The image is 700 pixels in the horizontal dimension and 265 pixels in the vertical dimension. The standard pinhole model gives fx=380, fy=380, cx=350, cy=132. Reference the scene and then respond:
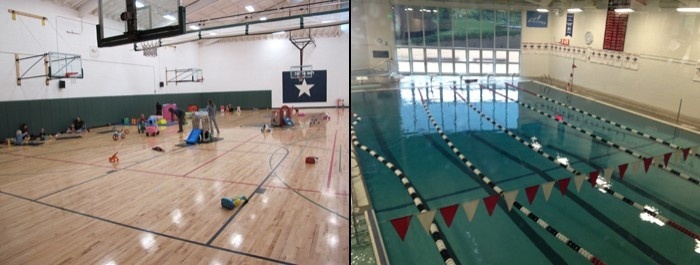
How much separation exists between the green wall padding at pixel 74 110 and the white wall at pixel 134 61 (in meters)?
0.17

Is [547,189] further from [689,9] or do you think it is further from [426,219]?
[689,9]

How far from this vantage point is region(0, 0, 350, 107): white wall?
746 cm

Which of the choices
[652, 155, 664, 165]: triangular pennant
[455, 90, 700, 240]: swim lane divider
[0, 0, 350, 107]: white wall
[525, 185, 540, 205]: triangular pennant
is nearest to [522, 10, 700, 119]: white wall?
[652, 155, 664, 165]: triangular pennant

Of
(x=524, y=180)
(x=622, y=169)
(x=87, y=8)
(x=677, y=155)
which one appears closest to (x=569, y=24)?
(x=524, y=180)

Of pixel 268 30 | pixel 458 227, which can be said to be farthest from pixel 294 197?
pixel 268 30

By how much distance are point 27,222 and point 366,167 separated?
2.87 m

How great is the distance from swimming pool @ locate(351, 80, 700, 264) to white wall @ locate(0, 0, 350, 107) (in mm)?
1323

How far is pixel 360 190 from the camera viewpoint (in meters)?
2.51

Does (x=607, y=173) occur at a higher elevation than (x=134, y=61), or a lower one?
lower

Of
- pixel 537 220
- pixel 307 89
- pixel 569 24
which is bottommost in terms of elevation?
pixel 537 220

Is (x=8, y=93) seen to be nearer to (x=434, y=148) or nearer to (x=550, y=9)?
(x=434, y=148)

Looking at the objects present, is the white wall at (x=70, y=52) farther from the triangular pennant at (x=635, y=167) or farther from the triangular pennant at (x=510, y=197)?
the triangular pennant at (x=635, y=167)

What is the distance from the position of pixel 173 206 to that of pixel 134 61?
8.92 meters

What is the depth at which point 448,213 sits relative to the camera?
9.00 feet
